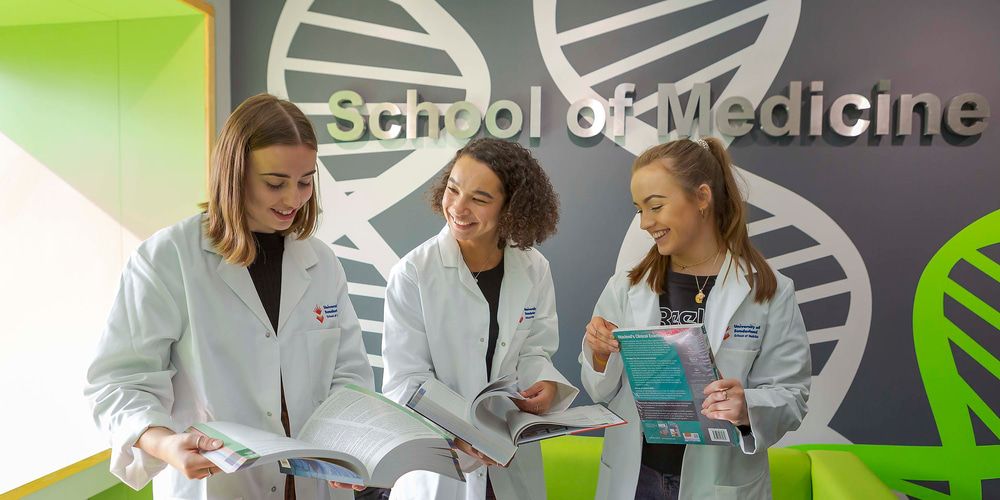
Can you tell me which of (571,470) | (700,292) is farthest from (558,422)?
(571,470)

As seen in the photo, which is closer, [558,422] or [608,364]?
[558,422]

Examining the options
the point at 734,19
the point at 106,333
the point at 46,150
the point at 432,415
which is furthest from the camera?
the point at 734,19

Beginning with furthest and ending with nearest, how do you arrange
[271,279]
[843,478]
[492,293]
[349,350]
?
1. [843,478]
2. [492,293]
3. [349,350]
4. [271,279]

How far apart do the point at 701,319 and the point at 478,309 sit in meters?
0.66

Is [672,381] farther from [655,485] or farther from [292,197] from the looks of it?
[292,197]

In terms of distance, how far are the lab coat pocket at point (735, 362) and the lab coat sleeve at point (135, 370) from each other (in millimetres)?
1397

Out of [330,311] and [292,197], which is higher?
[292,197]

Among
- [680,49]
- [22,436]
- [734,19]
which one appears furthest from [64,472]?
[734,19]

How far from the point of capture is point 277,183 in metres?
1.50

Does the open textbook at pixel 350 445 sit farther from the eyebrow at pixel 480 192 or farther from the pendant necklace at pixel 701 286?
the pendant necklace at pixel 701 286

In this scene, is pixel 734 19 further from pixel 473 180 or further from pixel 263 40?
pixel 263 40

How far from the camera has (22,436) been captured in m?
2.64

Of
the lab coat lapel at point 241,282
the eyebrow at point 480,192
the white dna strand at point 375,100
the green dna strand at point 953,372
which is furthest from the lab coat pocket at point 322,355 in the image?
the green dna strand at point 953,372

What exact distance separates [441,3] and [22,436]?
104 inches
